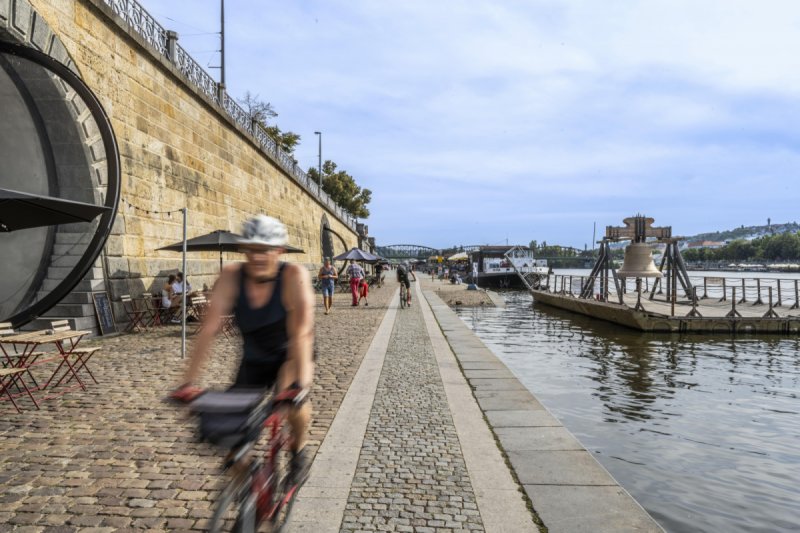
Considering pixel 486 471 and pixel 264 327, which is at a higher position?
pixel 264 327

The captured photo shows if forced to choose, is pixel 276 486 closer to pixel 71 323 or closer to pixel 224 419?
pixel 224 419

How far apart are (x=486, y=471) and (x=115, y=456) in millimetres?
2862

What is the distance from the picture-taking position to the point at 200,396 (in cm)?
253

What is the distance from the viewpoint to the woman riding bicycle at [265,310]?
2.89 m

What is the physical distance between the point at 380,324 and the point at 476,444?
9670mm

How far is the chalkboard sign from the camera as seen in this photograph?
10625 mm

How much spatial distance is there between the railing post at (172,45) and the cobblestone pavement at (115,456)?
959 cm

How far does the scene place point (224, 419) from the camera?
2.47m

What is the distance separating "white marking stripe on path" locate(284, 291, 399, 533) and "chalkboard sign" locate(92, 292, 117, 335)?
6197 mm

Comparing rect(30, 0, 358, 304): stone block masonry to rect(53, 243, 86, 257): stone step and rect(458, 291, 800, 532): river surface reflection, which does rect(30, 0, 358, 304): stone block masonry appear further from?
rect(458, 291, 800, 532): river surface reflection

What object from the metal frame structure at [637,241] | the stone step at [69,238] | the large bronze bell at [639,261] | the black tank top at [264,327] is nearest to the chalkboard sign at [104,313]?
the stone step at [69,238]

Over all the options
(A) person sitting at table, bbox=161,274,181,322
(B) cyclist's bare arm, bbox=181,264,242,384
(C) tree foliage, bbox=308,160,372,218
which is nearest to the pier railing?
(A) person sitting at table, bbox=161,274,181,322

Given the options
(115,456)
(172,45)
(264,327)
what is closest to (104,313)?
(115,456)

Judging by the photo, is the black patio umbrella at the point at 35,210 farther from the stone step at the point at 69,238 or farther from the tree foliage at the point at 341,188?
the tree foliage at the point at 341,188
